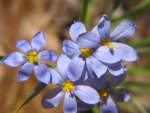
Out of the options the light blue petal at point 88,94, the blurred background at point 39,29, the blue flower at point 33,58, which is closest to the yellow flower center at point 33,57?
the blue flower at point 33,58

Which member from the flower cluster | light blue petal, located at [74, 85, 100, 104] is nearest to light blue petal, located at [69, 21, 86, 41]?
the flower cluster

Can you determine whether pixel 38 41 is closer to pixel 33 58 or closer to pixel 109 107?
pixel 33 58

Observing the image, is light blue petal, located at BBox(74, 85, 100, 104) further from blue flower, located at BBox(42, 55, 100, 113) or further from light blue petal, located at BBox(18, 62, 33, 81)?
light blue petal, located at BBox(18, 62, 33, 81)

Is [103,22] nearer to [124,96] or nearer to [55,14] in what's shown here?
[124,96]

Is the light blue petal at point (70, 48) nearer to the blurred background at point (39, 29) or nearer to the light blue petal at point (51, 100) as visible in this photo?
the light blue petal at point (51, 100)

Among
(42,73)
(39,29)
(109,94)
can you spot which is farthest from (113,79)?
(39,29)

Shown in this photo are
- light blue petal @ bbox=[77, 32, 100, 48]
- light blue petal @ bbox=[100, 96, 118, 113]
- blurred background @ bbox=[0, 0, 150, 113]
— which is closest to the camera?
light blue petal @ bbox=[77, 32, 100, 48]

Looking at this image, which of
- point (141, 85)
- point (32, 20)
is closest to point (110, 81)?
point (141, 85)
